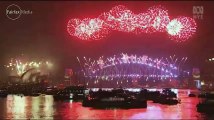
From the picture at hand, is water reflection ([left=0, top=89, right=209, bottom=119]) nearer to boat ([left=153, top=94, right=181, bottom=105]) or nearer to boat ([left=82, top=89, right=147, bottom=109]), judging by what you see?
boat ([left=82, top=89, right=147, bottom=109])

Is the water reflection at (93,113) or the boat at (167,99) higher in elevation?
the boat at (167,99)

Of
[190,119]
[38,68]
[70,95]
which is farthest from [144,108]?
[38,68]

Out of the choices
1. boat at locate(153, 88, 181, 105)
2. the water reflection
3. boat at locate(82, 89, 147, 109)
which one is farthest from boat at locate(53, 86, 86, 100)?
the water reflection

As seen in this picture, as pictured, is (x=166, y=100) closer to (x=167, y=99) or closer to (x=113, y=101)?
(x=167, y=99)

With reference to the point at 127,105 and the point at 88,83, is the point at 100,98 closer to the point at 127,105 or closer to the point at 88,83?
the point at 127,105

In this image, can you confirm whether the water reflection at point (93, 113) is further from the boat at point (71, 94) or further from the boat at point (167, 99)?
the boat at point (71, 94)

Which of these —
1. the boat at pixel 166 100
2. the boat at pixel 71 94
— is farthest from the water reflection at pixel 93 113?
the boat at pixel 71 94

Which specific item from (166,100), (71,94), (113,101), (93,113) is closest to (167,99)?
(166,100)

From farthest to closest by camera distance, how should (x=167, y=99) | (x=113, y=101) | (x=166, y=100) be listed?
1. (x=167, y=99)
2. (x=166, y=100)
3. (x=113, y=101)

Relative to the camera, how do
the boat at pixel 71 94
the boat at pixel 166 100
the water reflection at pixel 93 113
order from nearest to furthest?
1. the water reflection at pixel 93 113
2. the boat at pixel 166 100
3. the boat at pixel 71 94

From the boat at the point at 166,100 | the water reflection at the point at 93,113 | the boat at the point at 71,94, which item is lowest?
the water reflection at the point at 93,113


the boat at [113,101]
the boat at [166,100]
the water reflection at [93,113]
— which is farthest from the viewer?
the boat at [166,100]
